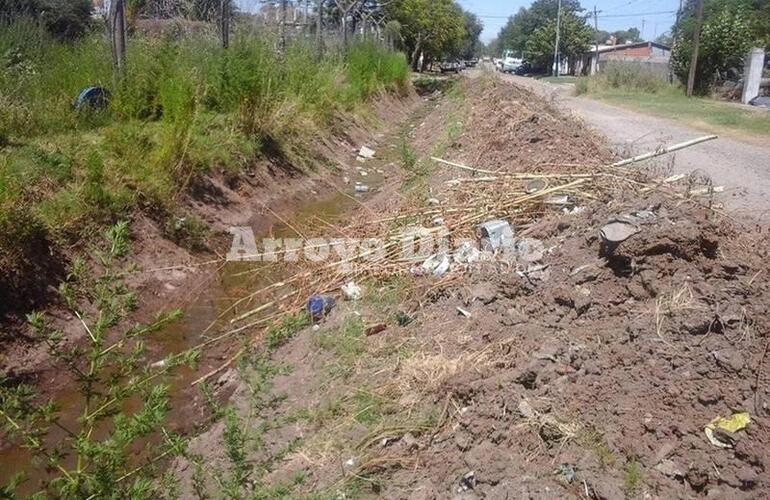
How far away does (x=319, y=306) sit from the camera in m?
4.89

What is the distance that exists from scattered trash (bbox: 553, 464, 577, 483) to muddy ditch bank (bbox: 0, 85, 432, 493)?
186 centimetres

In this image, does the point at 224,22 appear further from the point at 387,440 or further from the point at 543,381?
the point at 543,381

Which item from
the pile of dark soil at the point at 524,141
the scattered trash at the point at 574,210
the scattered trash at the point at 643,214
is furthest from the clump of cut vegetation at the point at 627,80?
the scattered trash at the point at 643,214

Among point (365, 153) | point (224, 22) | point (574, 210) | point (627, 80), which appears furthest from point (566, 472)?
point (627, 80)

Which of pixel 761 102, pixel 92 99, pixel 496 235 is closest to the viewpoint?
pixel 496 235

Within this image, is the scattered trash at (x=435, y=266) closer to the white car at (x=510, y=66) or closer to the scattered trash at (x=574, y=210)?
the scattered trash at (x=574, y=210)

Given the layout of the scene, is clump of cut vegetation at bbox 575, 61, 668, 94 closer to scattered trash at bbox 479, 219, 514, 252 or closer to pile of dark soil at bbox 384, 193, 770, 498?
scattered trash at bbox 479, 219, 514, 252

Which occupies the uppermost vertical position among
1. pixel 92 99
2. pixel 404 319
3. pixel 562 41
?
pixel 562 41

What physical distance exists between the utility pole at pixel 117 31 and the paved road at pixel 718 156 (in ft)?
20.2

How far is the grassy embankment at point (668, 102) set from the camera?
1359cm

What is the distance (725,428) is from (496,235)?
2.56 meters

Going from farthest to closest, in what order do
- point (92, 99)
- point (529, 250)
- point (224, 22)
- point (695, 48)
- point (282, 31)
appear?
point (695, 48)
point (282, 31)
point (224, 22)
point (92, 99)
point (529, 250)

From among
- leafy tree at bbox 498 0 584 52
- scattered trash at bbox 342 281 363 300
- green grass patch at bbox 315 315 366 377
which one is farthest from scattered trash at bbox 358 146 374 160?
leafy tree at bbox 498 0 584 52

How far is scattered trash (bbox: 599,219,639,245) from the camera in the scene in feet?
13.3
